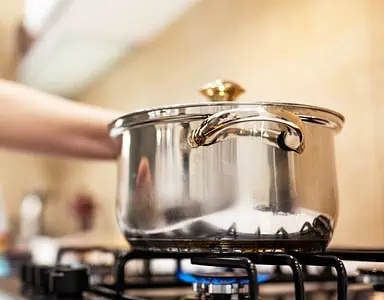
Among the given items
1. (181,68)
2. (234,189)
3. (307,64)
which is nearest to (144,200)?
(234,189)

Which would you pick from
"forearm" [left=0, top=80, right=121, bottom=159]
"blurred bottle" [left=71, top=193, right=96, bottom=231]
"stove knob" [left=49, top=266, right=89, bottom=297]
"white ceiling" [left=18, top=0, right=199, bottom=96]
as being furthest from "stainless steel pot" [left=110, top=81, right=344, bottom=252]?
"blurred bottle" [left=71, top=193, right=96, bottom=231]

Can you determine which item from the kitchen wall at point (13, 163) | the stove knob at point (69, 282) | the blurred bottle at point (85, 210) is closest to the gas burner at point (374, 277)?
the stove knob at point (69, 282)

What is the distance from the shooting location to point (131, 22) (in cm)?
145

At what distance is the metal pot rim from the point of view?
510 mm

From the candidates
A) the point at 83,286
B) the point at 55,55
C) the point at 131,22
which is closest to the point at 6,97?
the point at 83,286

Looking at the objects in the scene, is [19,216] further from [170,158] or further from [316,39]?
[170,158]

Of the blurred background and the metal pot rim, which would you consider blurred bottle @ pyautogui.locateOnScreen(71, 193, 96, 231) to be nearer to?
the blurred background

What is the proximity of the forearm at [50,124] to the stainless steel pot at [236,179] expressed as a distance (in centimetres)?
31

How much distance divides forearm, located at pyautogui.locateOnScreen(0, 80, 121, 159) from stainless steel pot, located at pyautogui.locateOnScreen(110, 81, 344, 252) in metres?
Result: 0.31

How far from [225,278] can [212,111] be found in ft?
0.50

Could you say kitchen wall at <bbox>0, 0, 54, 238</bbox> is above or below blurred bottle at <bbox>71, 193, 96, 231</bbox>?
above

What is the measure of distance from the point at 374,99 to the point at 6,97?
1.76 feet

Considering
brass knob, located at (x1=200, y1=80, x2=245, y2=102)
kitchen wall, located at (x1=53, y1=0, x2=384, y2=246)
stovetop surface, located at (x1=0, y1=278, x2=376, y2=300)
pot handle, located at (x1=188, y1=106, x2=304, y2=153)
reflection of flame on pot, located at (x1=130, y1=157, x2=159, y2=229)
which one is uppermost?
kitchen wall, located at (x1=53, y1=0, x2=384, y2=246)

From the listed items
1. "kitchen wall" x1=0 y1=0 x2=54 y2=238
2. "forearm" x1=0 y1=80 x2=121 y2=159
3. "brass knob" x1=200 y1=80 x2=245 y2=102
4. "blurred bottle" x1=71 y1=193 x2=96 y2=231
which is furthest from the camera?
"kitchen wall" x1=0 y1=0 x2=54 y2=238
